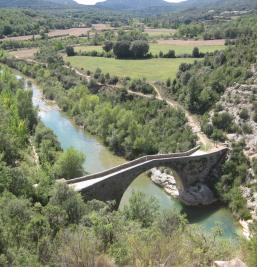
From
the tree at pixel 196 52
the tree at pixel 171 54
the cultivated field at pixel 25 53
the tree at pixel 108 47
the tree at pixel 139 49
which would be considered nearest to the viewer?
the tree at pixel 196 52

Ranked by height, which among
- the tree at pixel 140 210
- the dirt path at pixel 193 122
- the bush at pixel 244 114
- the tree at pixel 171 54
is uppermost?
the tree at pixel 140 210

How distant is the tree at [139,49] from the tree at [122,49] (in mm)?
1016

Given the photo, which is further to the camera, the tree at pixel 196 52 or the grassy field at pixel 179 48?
the grassy field at pixel 179 48

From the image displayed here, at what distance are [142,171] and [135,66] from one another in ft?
167

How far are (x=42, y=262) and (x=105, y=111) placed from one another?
135ft

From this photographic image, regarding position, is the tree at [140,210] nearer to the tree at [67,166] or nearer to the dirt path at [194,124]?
the tree at [67,166]

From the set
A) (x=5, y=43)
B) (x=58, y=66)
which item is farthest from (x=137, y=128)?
(x=5, y=43)

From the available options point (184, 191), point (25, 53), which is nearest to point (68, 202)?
point (184, 191)

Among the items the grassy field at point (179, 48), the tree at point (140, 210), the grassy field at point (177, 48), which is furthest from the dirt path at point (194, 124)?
the grassy field at point (177, 48)

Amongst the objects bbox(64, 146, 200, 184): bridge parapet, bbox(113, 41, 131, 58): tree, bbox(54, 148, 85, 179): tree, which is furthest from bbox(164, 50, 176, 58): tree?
bbox(54, 148, 85, 179): tree

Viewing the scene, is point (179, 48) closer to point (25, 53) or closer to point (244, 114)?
point (25, 53)

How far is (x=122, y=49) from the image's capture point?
337ft

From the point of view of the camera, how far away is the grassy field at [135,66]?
83.3 m

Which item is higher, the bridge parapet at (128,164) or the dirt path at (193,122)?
the bridge parapet at (128,164)
